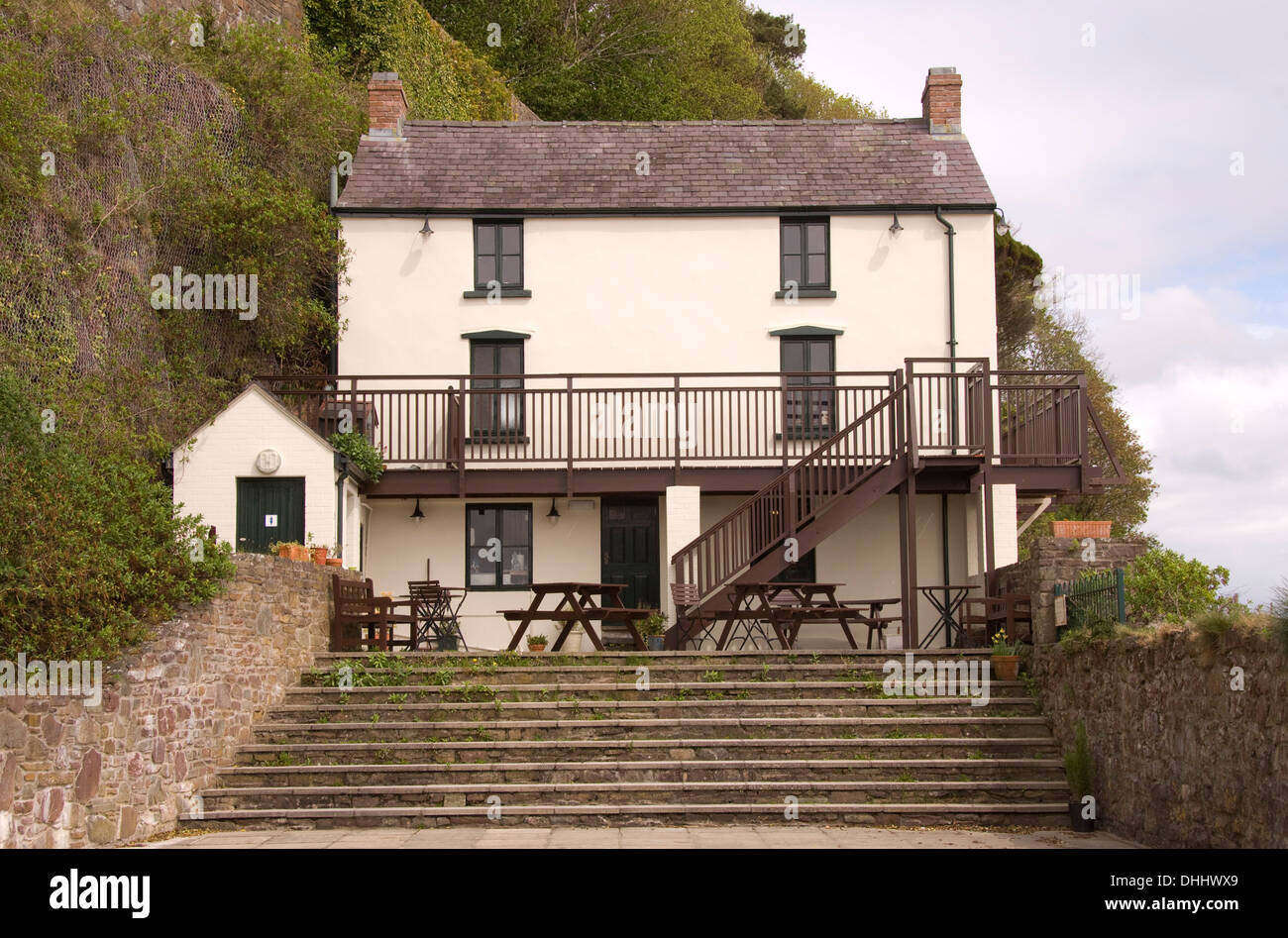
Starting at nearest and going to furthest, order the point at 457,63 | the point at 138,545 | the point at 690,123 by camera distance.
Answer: the point at 138,545, the point at 690,123, the point at 457,63

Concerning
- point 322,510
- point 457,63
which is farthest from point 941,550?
point 457,63

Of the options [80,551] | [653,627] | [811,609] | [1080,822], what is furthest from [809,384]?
[80,551]

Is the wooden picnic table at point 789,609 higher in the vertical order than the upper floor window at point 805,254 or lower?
lower

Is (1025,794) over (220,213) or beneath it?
beneath

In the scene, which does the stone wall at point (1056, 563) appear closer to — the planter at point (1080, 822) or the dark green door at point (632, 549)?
the planter at point (1080, 822)

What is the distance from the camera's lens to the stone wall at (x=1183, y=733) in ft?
27.3

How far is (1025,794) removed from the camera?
38.0ft

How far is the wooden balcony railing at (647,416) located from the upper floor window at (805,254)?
5.11ft

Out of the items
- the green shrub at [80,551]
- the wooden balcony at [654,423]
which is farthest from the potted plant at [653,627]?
the green shrub at [80,551]

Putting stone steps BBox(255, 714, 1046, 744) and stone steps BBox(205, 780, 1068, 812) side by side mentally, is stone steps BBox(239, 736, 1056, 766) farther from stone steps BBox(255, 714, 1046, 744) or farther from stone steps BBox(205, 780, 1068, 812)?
stone steps BBox(205, 780, 1068, 812)

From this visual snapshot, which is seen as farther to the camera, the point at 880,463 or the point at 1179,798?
the point at 880,463

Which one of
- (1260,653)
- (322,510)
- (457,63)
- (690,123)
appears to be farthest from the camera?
(457,63)

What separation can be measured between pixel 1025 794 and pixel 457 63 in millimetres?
19015
